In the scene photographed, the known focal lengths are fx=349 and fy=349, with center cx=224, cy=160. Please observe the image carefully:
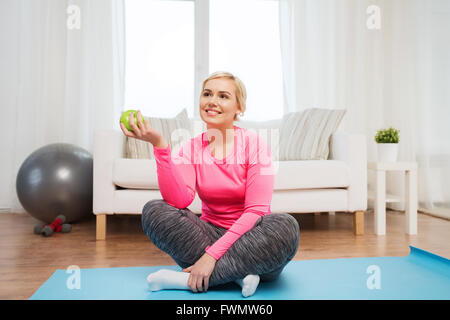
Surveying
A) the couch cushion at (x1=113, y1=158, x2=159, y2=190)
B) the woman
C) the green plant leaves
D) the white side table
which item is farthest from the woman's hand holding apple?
the green plant leaves

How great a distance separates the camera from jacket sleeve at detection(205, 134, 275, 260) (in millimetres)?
1087

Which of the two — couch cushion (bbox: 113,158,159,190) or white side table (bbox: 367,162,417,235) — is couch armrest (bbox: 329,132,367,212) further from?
couch cushion (bbox: 113,158,159,190)

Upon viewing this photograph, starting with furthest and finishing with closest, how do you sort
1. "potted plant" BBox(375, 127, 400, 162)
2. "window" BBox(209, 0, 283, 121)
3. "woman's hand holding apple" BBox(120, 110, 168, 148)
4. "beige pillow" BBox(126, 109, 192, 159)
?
1. "window" BBox(209, 0, 283, 121)
2. "beige pillow" BBox(126, 109, 192, 159)
3. "potted plant" BBox(375, 127, 400, 162)
4. "woman's hand holding apple" BBox(120, 110, 168, 148)

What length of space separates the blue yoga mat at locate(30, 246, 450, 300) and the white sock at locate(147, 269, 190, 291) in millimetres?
17

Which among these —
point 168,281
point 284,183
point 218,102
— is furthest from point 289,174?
point 168,281

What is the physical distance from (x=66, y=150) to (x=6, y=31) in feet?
4.51

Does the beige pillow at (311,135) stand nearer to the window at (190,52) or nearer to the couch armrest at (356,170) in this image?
the couch armrest at (356,170)

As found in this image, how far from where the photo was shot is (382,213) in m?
2.07

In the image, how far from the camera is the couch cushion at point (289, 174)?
1.96 meters

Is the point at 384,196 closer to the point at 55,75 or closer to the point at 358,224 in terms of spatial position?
the point at 358,224

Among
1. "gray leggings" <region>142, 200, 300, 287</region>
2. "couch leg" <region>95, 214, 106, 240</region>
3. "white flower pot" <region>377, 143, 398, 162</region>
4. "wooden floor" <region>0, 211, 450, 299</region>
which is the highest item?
"white flower pot" <region>377, 143, 398, 162</region>
